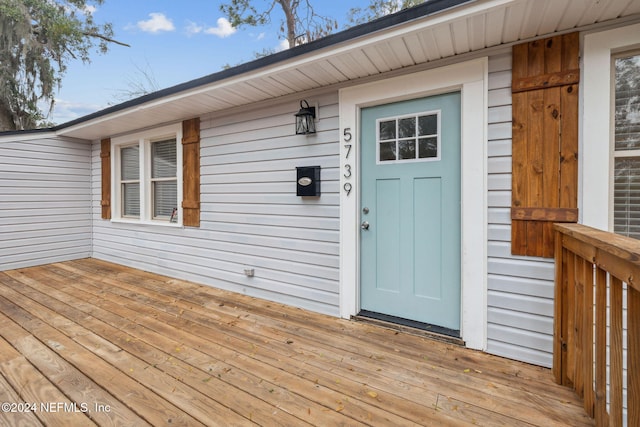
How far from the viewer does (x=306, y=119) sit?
291cm

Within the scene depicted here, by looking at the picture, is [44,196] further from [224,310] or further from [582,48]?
[582,48]

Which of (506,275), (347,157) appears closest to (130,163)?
(347,157)

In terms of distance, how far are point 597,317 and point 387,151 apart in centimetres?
175

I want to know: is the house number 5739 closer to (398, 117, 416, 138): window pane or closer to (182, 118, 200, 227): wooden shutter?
(398, 117, 416, 138): window pane

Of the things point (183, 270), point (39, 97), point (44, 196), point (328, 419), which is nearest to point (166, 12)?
point (39, 97)

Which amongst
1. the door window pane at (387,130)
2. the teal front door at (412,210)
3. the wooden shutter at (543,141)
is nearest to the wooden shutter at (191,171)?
the teal front door at (412,210)

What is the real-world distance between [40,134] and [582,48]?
22.5 ft

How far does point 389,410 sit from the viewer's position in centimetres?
160

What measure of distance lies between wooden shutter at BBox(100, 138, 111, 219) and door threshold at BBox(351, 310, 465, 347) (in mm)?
4758

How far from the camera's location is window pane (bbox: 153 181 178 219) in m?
4.45

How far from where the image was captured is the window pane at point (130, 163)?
4.93 meters

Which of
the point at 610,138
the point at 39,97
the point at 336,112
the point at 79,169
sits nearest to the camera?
the point at 610,138

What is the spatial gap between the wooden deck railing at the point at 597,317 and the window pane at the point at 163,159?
4492 mm

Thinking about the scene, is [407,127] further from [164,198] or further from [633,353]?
[164,198]
